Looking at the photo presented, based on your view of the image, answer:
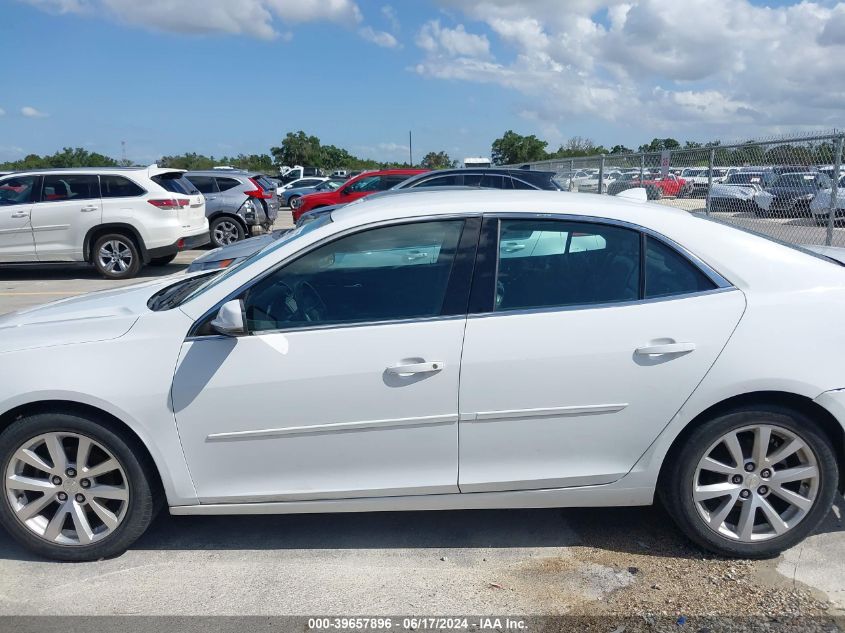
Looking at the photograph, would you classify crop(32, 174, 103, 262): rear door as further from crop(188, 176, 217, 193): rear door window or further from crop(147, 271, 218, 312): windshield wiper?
crop(147, 271, 218, 312): windshield wiper

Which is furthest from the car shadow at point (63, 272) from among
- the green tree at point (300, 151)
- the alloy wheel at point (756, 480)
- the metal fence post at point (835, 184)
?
the green tree at point (300, 151)

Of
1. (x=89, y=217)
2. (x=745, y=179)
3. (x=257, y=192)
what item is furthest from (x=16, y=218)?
(x=745, y=179)

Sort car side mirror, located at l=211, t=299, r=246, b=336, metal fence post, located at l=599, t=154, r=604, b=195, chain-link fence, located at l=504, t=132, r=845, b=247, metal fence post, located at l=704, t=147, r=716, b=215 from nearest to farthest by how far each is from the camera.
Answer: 1. car side mirror, located at l=211, t=299, r=246, b=336
2. chain-link fence, located at l=504, t=132, r=845, b=247
3. metal fence post, located at l=704, t=147, r=716, b=215
4. metal fence post, located at l=599, t=154, r=604, b=195

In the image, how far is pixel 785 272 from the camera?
3.21 m

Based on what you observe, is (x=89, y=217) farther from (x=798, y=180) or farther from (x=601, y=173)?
(x=601, y=173)

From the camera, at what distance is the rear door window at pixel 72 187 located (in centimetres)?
1116

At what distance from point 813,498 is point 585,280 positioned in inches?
55.2

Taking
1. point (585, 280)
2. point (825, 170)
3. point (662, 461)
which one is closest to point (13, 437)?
point (585, 280)

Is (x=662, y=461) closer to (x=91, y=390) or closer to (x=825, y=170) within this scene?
(x=91, y=390)

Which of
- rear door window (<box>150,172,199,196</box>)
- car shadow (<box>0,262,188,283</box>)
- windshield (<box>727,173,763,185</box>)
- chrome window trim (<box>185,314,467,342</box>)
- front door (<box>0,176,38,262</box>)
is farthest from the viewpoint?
car shadow (<box>0,262,188,283</box>)

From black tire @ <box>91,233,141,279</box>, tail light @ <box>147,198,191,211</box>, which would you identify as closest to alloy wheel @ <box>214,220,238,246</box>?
tail light @ <box>147,198,191,211</box>

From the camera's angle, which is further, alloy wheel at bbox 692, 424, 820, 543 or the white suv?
the white suv

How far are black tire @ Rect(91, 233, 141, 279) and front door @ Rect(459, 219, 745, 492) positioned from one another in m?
9.48

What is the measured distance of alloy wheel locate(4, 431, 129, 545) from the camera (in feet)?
10.3
